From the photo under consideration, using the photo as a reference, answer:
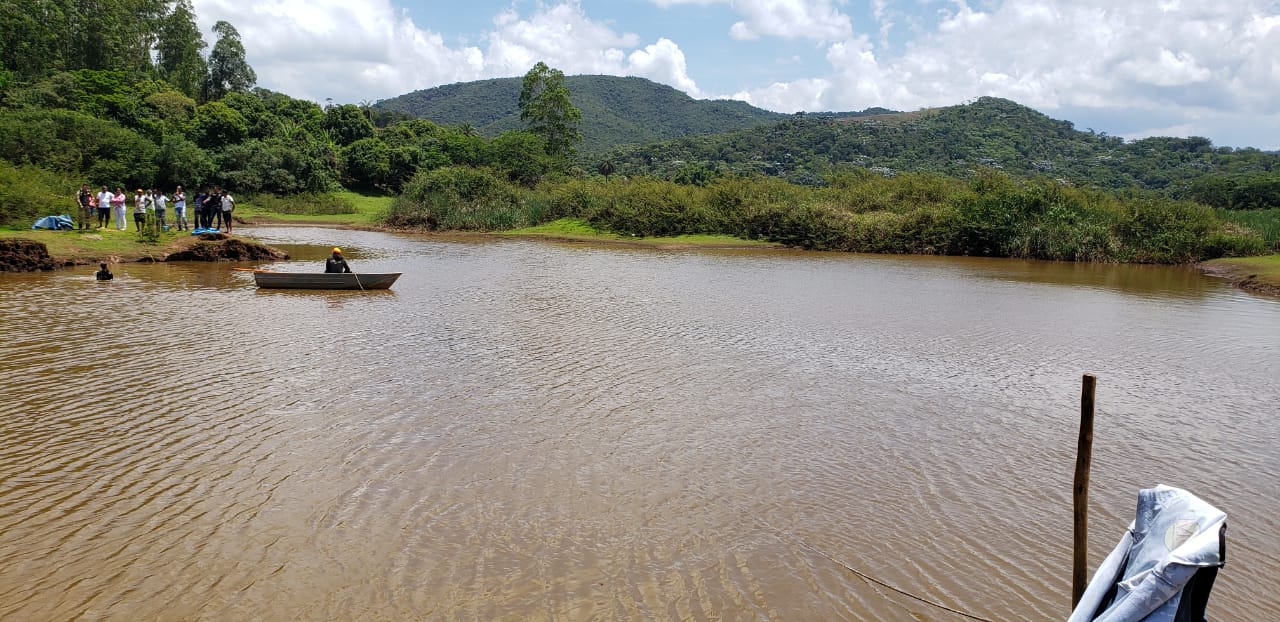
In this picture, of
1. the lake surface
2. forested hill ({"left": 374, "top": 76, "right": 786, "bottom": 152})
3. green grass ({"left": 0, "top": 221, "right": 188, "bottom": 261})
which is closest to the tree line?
green grass ({"left": 0, "top": 221, "right": 188, "bottom": 261})

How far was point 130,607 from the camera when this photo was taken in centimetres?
506

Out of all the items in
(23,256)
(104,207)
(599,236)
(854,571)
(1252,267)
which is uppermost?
(104,207)

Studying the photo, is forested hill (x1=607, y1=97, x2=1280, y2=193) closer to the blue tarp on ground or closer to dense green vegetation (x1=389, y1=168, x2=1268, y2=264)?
dense green vegetation (x1=389, y1=168, x2=1268, y2=264)

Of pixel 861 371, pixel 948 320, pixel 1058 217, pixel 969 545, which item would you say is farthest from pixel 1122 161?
pixel 969 545

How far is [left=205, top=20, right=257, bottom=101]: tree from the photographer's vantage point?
88.0m

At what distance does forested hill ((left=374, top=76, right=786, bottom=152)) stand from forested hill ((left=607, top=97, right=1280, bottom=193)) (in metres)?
43.9

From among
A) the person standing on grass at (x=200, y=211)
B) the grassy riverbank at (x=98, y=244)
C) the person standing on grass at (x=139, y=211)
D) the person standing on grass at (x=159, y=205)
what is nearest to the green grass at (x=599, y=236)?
the person standing on grass at (x=200, y=211)

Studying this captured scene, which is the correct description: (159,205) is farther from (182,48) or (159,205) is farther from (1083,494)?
(182,48)

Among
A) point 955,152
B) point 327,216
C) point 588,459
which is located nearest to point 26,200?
point 588,459

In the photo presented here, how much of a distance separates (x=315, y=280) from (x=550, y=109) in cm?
5292

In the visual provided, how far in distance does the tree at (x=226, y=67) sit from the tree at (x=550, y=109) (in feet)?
131

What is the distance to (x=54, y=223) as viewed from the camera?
84.7ft

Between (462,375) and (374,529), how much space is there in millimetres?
5094

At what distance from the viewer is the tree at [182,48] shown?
82.6 metres
